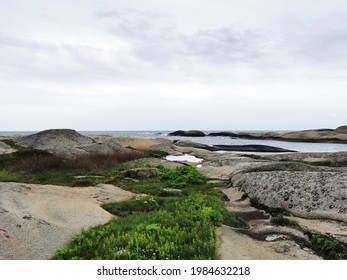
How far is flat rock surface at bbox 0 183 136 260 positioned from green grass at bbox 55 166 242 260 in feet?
2.26

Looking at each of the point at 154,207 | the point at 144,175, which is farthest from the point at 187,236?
the point at 144,175

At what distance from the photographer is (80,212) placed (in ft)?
41.4

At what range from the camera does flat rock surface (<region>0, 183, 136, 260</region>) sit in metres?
9.01

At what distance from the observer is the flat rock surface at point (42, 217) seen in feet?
29.6

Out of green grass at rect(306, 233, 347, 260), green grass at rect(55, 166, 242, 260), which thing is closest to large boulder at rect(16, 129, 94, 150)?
green grass at rect(55, 166, 242, 260)

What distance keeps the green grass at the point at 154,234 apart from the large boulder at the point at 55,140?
38.3 m

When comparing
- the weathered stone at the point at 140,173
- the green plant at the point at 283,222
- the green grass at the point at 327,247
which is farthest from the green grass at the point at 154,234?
the weathered stone at the point at 140,173

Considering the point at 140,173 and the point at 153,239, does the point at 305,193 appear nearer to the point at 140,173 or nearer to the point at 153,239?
the point at 153,239

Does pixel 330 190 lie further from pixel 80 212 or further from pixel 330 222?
pixel 80 212

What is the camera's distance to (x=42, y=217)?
11.3 metres

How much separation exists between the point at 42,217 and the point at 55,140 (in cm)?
4342

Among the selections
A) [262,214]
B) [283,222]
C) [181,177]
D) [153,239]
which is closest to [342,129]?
[181,177]

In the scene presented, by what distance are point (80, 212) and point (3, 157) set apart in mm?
20719

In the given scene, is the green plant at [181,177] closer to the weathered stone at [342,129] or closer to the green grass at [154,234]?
the green grass at [154,234]
